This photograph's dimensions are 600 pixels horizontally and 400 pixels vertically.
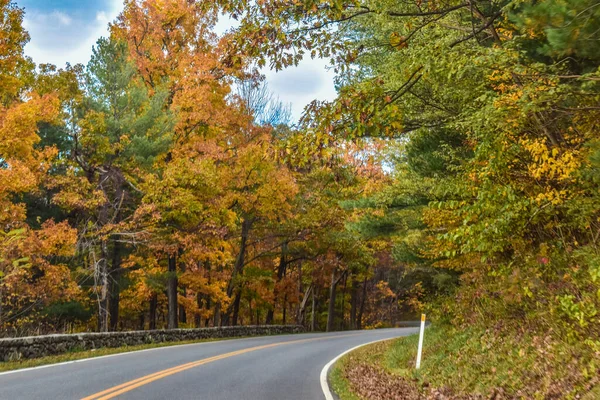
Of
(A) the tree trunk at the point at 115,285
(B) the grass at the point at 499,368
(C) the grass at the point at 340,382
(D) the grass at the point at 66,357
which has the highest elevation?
(A) the tree trunk at the point at 115,285

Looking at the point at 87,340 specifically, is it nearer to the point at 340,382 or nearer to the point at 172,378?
the point at 172,378

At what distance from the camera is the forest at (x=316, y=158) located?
5914mm

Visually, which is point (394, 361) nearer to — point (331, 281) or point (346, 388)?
point (346, 388)

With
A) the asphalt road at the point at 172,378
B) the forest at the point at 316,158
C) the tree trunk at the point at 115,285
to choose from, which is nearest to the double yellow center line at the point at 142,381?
the asphalt road at the point at 172,378

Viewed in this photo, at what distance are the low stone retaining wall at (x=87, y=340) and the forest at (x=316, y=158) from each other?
1706 mm

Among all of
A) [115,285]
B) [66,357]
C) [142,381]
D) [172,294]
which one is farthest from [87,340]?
[115,285]

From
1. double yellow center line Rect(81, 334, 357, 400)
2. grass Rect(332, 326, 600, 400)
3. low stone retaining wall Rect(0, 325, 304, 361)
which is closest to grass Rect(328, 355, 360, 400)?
grass Rect(332, 326, 600, 400)

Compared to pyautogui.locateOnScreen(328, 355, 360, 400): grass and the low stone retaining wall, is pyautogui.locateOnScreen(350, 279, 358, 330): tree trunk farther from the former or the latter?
pyautogui.locateOnScreen(328, 355, 360, 400): grass

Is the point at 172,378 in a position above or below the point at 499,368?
below

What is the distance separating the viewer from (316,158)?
19.1 ft

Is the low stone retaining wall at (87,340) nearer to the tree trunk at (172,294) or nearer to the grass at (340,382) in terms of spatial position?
the tree trunk at (172,294)

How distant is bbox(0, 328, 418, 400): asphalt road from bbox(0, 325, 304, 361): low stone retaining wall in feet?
4.91

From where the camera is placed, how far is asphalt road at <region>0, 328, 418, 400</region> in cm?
734

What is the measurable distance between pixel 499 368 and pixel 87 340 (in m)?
11.2
